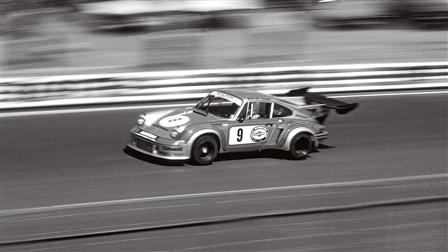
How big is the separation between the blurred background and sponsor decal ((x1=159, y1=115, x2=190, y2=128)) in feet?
23.0

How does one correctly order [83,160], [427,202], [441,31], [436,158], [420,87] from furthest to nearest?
[441,31], [420,87], [436,158], [83,160], [427,202]

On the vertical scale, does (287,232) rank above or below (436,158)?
above

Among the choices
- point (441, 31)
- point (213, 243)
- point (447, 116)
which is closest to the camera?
point (213, 243)

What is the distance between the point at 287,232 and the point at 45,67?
520 inches

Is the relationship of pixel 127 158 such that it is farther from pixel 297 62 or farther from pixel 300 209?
pixel 297 62

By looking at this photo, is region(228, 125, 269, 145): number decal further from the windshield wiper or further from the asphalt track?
the windshield wiper

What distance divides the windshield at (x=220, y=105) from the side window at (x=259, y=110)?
6.8 inches

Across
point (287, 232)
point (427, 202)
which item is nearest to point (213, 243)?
point (287, 232)

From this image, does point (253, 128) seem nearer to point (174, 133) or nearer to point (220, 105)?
point (220, 105)

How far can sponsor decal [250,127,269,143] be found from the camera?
33.4ft

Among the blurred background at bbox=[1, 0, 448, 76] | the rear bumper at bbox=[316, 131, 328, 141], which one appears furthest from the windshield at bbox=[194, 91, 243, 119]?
the blurred background at bbox=[1, 0, 448, 76]

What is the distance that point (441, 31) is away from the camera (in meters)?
22.9

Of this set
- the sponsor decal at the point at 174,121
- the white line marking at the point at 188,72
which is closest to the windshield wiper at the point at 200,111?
the sponsor decal at the point at 174,121

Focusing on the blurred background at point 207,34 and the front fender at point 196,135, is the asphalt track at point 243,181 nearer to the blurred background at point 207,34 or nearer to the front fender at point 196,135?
the front fender at point 196,135
